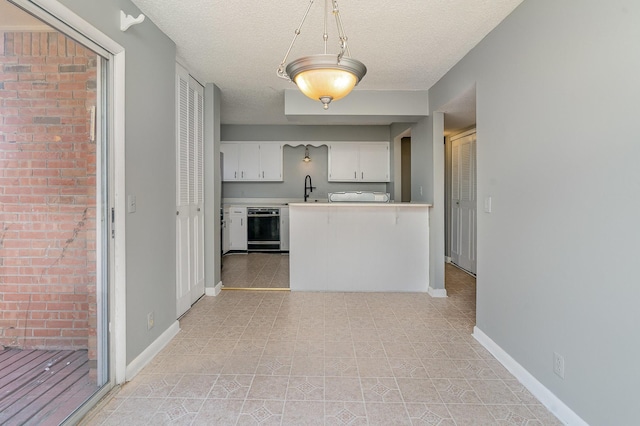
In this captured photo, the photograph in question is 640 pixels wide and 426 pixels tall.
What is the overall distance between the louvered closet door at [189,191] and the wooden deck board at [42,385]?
1103 mm

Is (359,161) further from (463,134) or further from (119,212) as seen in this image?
(119,212)

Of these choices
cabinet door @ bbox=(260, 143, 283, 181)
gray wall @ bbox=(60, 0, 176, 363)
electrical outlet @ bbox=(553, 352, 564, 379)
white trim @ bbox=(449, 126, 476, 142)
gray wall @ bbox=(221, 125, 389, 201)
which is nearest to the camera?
electrical outlet @ bbox=(553, 352, 564, 379)

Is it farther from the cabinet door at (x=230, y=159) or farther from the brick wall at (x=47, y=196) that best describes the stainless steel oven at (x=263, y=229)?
the brick wall at (x=47, y=196)

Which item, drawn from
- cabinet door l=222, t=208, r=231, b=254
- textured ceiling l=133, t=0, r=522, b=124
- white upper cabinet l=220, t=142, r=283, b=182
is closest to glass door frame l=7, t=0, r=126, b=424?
textured ceiling l=133, t=0, r=522, b=124

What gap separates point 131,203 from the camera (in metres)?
2.14

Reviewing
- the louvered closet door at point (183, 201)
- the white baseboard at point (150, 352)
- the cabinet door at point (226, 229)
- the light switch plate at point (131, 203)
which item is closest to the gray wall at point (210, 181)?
the louvered closet door at point (183, 201)

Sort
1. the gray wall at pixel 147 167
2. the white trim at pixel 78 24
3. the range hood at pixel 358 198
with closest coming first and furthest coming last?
the white trim at pixel 78 24 → the gray wall at pixel 147 167 → the range hood at pixel 358 198

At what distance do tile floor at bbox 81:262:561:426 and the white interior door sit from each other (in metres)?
1.84

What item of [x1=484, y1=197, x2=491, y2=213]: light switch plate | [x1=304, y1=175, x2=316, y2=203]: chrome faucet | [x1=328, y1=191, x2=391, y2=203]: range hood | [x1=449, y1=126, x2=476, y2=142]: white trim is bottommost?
[x1=484, y1=197, x2=491, y2=213]: light switch plate

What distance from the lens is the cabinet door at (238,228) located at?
638 cm

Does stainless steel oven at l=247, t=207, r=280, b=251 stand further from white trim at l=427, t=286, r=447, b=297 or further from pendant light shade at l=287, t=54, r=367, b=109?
pendant light shade at l=287, t=54, r=367, b=109

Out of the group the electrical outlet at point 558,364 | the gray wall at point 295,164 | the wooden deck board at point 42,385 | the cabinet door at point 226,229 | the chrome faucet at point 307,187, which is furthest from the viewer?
the chrome faucet at point 307,187

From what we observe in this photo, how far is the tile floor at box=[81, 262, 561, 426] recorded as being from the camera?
5.76 ft

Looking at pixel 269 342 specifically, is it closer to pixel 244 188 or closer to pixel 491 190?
pixel 491 190
